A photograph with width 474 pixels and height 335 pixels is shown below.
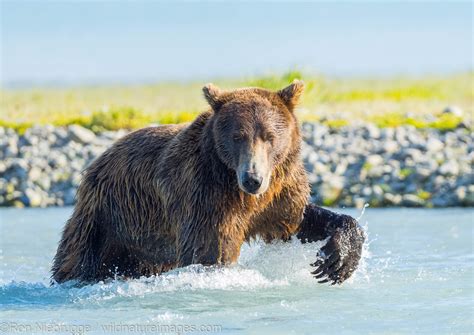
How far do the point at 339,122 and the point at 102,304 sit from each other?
441 inches

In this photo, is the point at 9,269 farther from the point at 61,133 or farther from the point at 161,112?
the point at 161,112

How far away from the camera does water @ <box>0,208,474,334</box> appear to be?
6.88 metres

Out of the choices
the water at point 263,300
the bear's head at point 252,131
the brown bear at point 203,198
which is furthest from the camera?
the brown bear at point 203,198

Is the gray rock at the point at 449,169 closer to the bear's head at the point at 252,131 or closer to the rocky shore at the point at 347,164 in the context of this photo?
the rocky shore at the point at 347,164

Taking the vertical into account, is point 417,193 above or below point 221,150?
below

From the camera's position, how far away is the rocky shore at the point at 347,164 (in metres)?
14.8

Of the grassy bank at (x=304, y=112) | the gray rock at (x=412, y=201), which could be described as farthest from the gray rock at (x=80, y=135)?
the gray rock at (x=412, y=201)

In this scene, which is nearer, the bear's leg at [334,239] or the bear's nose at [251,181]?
the bear's nose at [251,181]

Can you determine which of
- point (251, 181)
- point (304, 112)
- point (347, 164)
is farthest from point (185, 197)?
point (304, 112)

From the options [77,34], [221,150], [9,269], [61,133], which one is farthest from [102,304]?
[77,34]

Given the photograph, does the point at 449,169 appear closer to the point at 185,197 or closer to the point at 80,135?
the point at 80,135

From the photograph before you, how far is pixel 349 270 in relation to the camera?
782cm

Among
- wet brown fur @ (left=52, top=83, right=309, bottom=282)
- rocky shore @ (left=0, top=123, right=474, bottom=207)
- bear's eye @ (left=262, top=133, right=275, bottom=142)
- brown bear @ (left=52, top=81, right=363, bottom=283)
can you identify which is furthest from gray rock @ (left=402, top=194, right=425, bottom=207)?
bear's eye @ (left=262, top=133, right=275, bottom=142)

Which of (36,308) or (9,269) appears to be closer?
(36,308)
